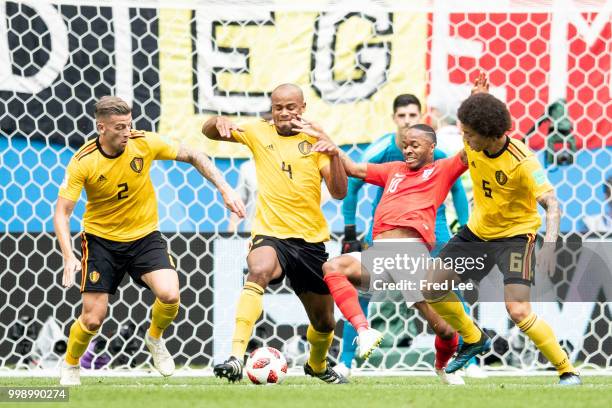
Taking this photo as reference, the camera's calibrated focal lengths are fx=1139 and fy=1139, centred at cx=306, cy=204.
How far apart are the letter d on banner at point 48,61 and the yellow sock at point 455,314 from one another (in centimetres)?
361

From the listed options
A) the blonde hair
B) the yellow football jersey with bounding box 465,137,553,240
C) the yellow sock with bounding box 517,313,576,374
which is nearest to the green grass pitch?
the yellow sock with bounding box 517,313,576,374

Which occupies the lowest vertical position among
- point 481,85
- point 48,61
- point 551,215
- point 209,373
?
point 209,373

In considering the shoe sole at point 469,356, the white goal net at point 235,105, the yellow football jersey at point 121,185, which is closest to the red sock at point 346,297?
the shoe sole at point 469,356

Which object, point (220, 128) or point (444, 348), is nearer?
point (220, 128)

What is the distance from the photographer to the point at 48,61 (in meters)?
8.76

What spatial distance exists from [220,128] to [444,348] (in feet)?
6.55

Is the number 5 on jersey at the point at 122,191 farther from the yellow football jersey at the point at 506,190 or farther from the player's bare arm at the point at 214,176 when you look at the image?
the yellow football jersey at the point at 506,190

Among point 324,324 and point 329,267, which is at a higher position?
point 329,267

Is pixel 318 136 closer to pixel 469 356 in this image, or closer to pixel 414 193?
pixel 414 193

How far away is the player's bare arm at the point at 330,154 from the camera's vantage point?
22.4ft

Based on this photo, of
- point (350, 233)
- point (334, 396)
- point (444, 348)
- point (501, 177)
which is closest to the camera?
point (334, 396)

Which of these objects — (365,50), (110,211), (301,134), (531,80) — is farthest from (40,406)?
(531,80)

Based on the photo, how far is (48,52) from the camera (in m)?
8.74

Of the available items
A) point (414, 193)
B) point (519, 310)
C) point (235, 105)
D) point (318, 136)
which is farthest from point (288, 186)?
point (235, 105)
